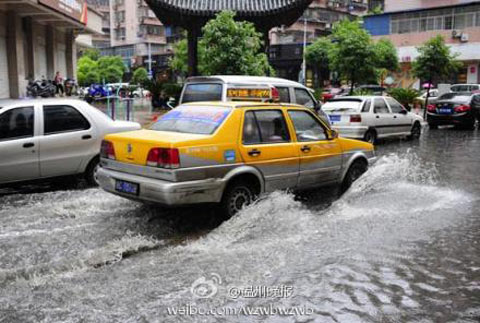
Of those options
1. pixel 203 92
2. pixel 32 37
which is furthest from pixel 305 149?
pixel 32 37

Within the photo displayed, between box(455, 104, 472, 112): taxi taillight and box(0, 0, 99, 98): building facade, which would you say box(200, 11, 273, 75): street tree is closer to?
box(0, 0, 99, 98): building facade

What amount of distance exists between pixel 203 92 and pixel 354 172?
4.17 meters

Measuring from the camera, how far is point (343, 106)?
15.3m

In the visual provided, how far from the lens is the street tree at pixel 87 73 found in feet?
206

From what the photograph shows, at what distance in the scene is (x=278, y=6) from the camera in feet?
66.4

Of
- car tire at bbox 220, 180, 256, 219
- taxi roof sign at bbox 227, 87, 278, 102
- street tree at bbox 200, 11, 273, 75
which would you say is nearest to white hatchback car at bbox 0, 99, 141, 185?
taxi roof sign at bbox 227, 87, 278, 102

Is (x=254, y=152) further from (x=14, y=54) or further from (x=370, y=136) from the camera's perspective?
(x=14, y=54)

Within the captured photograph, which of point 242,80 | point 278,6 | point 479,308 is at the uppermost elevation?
point 278,6

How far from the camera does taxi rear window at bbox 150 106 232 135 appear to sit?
6.57 metres

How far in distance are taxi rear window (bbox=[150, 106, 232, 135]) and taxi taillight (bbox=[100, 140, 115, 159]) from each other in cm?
62

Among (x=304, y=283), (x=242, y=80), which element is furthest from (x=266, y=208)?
(x=242, y=80)

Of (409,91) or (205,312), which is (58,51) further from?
(205,312)

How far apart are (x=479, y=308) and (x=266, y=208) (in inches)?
117

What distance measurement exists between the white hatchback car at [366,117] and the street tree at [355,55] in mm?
7987
